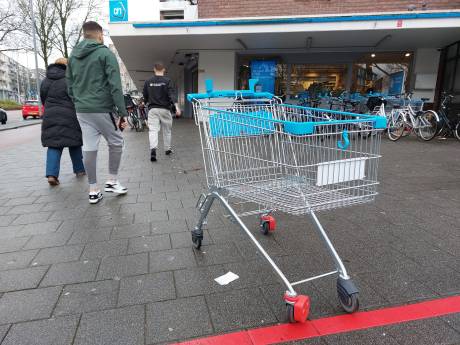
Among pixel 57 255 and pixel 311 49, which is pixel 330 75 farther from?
pixel 57 255

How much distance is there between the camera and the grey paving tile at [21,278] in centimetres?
238

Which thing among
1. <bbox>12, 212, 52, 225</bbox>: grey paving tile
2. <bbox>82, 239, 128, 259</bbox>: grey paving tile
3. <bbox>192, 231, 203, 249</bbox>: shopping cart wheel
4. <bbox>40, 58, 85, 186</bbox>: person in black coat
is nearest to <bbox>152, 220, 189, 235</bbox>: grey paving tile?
<bbox>82, 239, 128, 259</bbox>: grey paving tile

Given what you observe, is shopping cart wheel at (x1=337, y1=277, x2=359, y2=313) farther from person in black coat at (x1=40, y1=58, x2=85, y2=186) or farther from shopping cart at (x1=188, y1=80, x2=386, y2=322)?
person in black coat at (x1=40, y1=58, x2=85, y2=186)

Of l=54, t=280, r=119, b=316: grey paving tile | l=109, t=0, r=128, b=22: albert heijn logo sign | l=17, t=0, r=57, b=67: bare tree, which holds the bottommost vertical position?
l=54, t=280, r=119, b=316: grey paving tile

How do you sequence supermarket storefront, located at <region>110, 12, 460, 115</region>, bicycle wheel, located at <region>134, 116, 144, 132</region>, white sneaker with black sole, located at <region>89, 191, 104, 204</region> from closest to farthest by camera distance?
white sneaker with black sole, located at <region>89, 191, 104, 204</region>, supermarket storefront, located at <region>110, 12, 460, 115</region>, bicycle wheel, located at <region>134, 116, 144, 132</region>

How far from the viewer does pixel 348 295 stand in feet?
6.63

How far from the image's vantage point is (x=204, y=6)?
1351 cm

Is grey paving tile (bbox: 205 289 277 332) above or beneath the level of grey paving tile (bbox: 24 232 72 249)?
above

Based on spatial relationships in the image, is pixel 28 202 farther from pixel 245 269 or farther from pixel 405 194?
pixel 405 194

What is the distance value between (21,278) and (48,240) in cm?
70

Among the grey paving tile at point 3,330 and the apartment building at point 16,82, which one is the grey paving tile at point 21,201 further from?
the apartment building at point 16,82

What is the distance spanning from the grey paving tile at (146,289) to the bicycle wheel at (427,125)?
31.3 feet

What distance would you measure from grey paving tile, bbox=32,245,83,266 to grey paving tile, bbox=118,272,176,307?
2.19 feet

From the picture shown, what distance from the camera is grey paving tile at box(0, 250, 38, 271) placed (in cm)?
268
